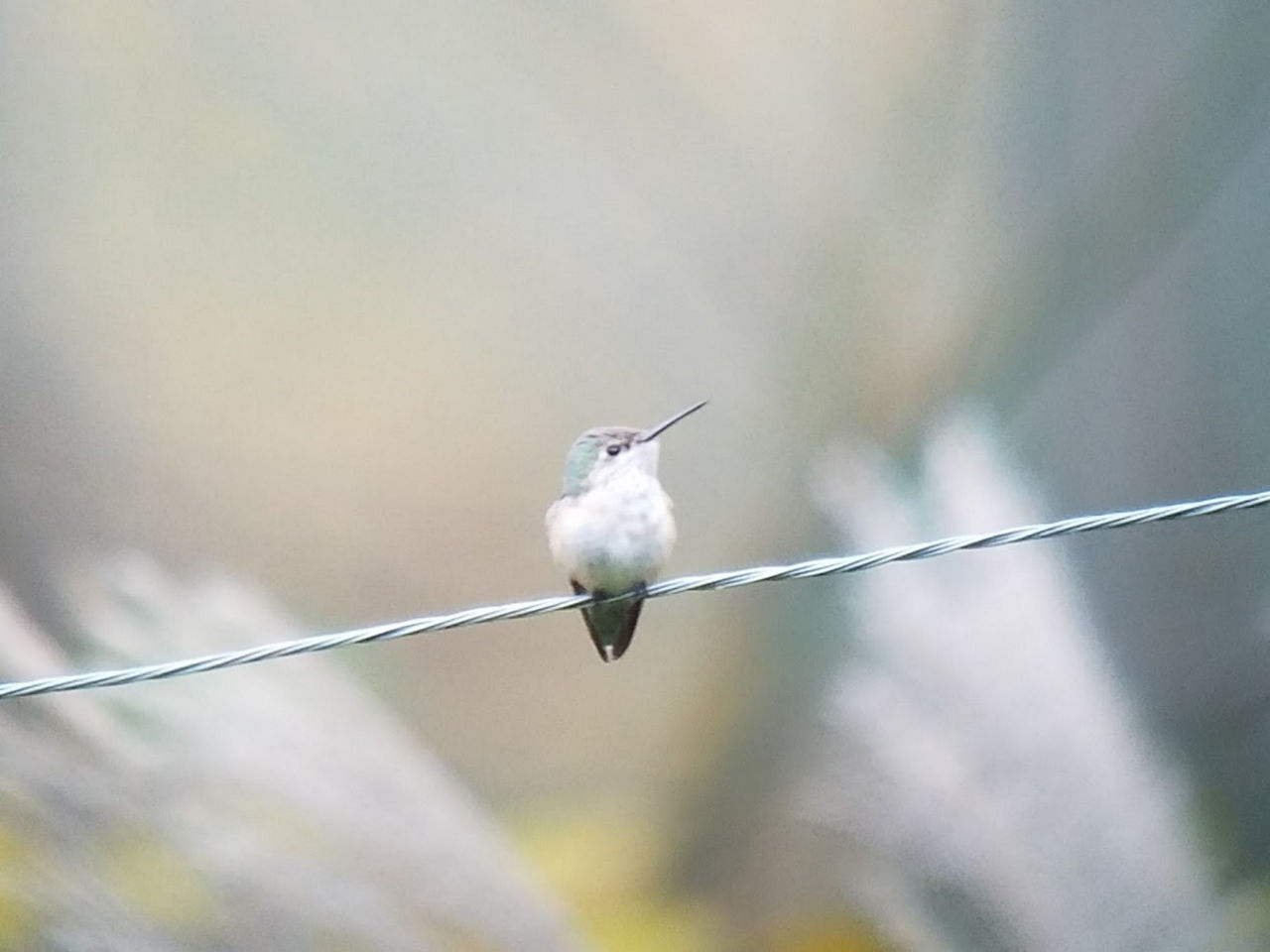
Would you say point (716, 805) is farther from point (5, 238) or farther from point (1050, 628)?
point (5, 238)

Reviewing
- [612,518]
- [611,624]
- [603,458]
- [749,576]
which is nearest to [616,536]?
[612,518]

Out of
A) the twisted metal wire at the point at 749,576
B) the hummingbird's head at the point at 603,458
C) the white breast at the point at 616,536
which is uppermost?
the hummingbird's head at the point at 603,458

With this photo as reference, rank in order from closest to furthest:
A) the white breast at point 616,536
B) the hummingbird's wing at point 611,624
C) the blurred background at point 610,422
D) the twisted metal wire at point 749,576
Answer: the twisted metal wire at point 749,576 < the white breast at point 616,536 < the hummingbird's wing at point 611,624 < the blurred background at point 610,422

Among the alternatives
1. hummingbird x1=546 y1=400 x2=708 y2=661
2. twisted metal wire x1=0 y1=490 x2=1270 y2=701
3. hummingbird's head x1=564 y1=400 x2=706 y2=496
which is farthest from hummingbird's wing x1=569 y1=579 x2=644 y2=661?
twisted metal wire x1=0 y1=490 x2=1270 y2=701

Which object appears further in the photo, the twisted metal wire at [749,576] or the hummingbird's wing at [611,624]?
the hummingbird's wing at [611,624]

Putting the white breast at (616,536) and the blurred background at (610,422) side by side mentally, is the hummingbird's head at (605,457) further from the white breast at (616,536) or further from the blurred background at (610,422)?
the blurred background at (610,422)

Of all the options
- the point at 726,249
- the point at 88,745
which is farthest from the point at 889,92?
the point at 88,745

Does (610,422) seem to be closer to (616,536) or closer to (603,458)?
(603,458)

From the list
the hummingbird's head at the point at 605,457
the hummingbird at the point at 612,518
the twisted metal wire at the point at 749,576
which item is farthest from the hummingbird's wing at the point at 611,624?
the twisted metal wire at the point at 749,576
